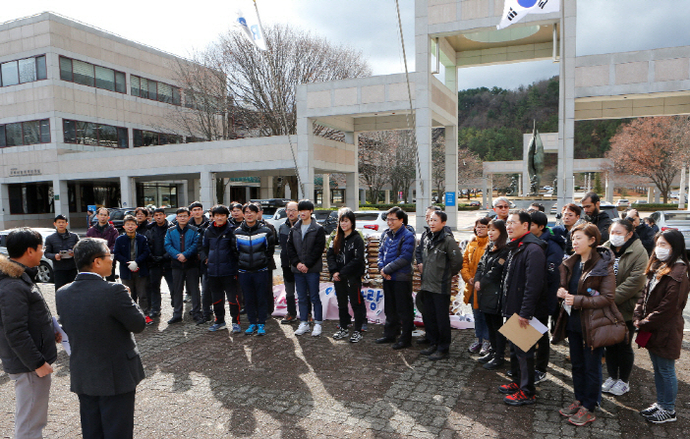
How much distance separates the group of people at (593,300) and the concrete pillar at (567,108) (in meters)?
14.8

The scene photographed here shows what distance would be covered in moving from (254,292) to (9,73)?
113 ft

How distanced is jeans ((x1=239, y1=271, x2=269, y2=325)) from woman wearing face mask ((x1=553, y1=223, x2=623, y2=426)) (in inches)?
166

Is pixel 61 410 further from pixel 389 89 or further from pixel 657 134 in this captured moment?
pixel 657 134

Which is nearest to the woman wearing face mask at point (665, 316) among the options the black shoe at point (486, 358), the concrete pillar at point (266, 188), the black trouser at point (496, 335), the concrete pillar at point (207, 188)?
the black trouser at point (496, 335)

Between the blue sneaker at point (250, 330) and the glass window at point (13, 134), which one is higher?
the glass window at point (13, 134)

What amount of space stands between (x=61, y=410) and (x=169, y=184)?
122ft

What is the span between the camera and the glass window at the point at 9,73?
30719 millimetres

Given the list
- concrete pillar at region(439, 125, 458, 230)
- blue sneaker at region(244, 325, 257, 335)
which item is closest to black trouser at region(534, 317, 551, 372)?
blue sneaker at region(244, 325, 257, 335)

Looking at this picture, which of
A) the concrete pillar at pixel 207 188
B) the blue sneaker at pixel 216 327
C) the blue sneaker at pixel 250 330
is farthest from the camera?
the concrete pillar at pixel 207 188

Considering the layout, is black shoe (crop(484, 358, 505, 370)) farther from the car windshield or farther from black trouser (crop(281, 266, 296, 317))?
the car windshield

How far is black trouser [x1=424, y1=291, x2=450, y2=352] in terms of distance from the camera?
573cm

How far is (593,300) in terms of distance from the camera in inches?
150

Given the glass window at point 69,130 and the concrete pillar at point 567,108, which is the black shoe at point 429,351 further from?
the glass window at point 69,130

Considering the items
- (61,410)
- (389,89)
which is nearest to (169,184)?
(389,89)
